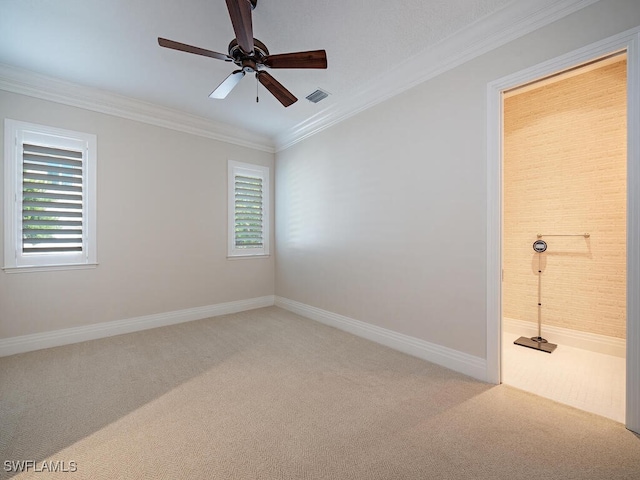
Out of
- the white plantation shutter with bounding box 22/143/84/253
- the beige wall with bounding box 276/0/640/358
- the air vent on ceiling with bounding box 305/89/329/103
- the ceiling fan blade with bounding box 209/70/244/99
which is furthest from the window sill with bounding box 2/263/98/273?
the air vent on ceiling with bounding box 305/89/329/103

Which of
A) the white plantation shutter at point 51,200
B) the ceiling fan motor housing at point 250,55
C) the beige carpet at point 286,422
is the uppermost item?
the ceiling fan motor housing at point 250,55

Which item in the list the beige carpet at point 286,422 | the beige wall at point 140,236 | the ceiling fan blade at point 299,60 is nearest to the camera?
the beige carpet at point 286,422

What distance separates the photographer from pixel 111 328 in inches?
140

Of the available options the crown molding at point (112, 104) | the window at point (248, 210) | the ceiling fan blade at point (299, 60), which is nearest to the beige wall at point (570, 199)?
the ceiling fan blade at point (299, 60)

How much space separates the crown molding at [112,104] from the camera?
302 cm

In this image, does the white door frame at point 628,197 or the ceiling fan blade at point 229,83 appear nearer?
the white door frame at point 628,197

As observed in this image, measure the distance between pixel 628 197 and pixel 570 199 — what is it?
63.7 inches

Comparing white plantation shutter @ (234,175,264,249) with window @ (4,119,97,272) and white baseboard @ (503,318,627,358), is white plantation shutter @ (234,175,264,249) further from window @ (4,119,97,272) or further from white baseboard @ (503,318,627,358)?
white baseboard @ (503,318,627,358)

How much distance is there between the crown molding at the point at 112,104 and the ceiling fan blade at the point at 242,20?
8.09ft

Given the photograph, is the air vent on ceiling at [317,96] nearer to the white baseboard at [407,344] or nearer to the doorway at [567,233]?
the doorway at [567,233]

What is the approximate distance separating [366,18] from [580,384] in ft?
11.2

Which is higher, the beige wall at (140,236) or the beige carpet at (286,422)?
the beige wall at (140,236)

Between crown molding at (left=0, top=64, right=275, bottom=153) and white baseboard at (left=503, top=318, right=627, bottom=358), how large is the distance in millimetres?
4614

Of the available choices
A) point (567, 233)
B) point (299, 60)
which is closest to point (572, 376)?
point (567, 233)
